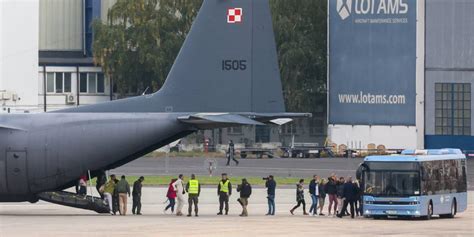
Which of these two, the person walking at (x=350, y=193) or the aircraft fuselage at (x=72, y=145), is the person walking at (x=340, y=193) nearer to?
the person walking at (x=350, y=193)

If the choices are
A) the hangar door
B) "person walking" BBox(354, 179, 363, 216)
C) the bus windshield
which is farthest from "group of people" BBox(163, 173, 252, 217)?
the hangar door

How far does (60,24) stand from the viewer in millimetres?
95250

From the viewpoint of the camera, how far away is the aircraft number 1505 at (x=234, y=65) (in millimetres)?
41438

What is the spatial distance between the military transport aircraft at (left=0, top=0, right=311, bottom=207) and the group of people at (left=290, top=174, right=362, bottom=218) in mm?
3712

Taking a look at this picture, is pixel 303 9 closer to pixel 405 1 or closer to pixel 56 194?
pixel 405 1

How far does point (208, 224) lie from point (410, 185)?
7.53 metres

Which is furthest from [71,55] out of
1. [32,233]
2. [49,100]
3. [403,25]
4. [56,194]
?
[32,233]

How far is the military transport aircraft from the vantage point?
135 feet

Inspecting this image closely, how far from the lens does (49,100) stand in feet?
300

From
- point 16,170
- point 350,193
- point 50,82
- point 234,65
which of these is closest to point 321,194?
point 350,193

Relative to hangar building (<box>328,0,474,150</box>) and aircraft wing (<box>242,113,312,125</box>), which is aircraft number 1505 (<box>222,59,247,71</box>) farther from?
hangar building (<box>328,0,474,150</box>)

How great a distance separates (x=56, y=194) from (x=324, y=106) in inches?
1993

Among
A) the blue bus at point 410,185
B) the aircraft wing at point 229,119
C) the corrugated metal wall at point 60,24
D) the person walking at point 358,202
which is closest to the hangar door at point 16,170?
the aircraft wing at point 229,119

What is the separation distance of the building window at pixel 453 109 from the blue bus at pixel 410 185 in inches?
1342
